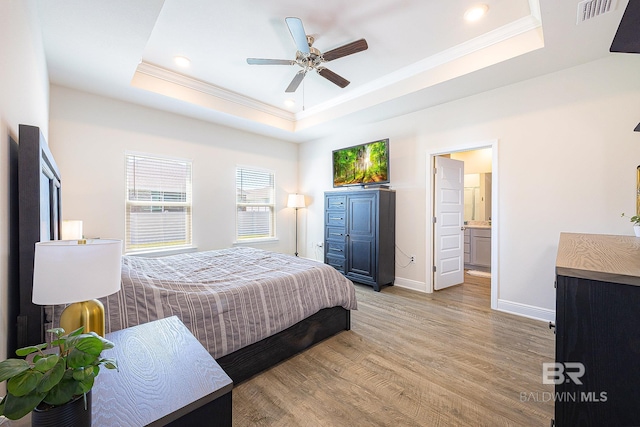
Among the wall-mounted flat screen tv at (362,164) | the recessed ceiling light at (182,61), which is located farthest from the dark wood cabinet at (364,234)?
the recessed ceiling light at (182,61)

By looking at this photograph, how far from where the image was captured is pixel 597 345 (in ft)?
2.92

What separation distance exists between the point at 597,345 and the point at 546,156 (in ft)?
9.17

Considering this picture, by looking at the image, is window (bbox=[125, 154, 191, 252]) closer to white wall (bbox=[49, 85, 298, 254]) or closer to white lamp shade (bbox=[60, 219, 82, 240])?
white wall (bbox=[49, 85, 298, 254])

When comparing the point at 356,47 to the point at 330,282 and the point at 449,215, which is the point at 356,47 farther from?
the point at 449,215

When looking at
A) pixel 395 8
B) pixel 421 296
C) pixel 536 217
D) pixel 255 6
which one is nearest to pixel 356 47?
pixel 395 8

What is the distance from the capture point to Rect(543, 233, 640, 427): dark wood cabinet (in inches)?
33.0

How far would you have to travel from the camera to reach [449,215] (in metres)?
4.10

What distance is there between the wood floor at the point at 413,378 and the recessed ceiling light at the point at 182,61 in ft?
11.1

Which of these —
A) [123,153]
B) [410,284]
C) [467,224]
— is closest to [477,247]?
[467,224]

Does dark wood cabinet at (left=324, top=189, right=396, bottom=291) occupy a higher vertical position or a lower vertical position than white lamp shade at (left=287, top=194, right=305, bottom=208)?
lower

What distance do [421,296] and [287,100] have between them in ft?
11.8

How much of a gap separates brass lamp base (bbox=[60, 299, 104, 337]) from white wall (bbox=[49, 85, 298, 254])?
2.95m

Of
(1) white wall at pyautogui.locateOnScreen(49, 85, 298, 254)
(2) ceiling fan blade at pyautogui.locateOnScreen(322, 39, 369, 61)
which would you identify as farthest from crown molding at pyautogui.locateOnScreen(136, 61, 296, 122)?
(2) ceiling fan blade at pyautogui.locateOnScreen(322, 39, 369, 61)

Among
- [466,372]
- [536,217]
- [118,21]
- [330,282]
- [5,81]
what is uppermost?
[118,21]
